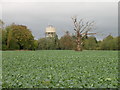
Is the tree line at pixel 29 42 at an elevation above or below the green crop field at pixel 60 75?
above

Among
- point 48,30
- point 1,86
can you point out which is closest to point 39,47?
point 48,30

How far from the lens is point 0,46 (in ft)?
122

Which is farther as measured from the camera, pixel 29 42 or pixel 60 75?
pixel 29 42

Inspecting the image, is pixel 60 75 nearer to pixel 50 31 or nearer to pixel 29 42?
pixel 29 42

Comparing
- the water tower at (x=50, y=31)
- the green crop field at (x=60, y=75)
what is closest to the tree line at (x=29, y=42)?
the water tower at (x=50, y=31)

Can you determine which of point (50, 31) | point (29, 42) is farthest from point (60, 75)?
point (50, 31)

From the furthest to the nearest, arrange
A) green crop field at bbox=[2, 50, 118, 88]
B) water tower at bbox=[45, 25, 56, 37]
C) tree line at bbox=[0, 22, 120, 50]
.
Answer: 1. water tower at bbox=[45, 25, 56, 37]
2. tree line at bbox=[0, 22, 120, 50]
3. green crop field at bbox=[2, 50, 118, 88]

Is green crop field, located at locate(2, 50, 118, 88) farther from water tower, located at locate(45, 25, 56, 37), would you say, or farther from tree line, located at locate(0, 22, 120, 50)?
water tower, located at locate(45, 25, 56, 37)

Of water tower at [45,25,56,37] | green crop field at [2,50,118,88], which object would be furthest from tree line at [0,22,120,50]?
green crop field at [2,50,118,88]

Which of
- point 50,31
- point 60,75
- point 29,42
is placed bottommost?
point 60,75

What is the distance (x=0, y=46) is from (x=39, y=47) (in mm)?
16075

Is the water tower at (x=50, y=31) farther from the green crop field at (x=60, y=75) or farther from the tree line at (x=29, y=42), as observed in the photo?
the green crop field at (x=60, y=75)

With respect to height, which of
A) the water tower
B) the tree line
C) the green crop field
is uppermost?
the water tower

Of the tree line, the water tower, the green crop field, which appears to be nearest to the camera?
the green crop field
